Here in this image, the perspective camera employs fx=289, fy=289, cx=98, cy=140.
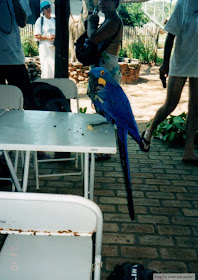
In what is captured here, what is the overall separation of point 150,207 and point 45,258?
1492mm

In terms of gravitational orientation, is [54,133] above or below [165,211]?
above

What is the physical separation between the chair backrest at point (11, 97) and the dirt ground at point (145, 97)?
10.1 feet

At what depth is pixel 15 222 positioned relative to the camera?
1.08 m

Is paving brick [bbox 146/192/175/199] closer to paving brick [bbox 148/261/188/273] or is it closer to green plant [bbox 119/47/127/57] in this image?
paving brick [bbox 148/261/188/273]

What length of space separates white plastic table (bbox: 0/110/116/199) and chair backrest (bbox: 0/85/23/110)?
36 cm

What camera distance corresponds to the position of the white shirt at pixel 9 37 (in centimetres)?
286

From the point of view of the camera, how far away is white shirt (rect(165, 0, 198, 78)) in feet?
9.61

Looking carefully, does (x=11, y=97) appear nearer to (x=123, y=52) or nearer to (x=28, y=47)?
(x=28, y=47)

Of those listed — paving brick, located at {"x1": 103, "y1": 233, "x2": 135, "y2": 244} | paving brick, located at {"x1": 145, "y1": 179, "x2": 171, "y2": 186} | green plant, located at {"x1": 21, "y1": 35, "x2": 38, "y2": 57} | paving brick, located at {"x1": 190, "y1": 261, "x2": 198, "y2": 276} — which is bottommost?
paving brick, located at {"x1": 145, "y1": 179, "x2": 171, "y2": 186}

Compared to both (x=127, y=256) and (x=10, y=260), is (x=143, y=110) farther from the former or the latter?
(x=10, y=260)

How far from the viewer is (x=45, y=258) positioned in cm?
132

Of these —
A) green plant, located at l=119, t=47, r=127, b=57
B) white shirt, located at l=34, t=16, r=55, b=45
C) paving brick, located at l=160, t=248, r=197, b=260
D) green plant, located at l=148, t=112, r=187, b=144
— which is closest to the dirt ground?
green plant, located at l=148, t=112, r=187, b=144

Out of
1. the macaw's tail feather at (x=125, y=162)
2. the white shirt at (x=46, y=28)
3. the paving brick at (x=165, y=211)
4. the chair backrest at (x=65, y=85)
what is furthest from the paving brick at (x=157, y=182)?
the white shirt at (x=46, y=28)

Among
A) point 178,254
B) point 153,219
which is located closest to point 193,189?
point 153,219
